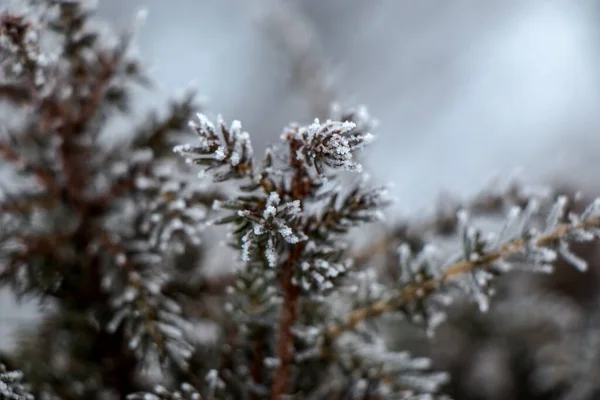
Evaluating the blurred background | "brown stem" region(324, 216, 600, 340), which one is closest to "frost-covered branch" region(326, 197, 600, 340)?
"brown stem" region(324, 216, 600, 340)

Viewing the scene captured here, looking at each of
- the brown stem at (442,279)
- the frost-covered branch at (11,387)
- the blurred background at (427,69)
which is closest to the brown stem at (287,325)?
the brown stem at (442,279)

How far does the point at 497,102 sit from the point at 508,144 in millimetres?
695

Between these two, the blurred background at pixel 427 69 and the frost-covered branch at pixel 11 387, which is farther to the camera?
the blurred background at pixel 427 69

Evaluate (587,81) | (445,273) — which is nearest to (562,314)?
(445,273)

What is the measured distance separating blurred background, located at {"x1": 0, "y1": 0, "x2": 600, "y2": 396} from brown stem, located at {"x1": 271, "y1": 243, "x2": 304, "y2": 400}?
1642 millimetres

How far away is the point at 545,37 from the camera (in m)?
3.56

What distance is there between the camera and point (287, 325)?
640 mm

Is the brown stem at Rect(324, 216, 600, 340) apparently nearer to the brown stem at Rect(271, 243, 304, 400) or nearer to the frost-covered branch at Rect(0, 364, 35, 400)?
the brown stem at Rect(271, 243, 304, 400)

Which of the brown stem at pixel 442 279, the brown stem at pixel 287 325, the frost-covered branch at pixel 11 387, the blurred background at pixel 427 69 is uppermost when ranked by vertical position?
the blurred background at pixel 427 69

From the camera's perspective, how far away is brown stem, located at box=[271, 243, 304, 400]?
61 cm

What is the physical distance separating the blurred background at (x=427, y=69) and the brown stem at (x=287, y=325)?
Result: 1.64 metres

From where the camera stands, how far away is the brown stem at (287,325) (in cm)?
61

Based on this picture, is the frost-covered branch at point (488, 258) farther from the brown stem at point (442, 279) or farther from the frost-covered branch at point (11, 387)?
the frost-covered branch at point (11, 387)

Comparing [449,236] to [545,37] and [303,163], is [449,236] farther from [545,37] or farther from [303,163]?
[545,37]
